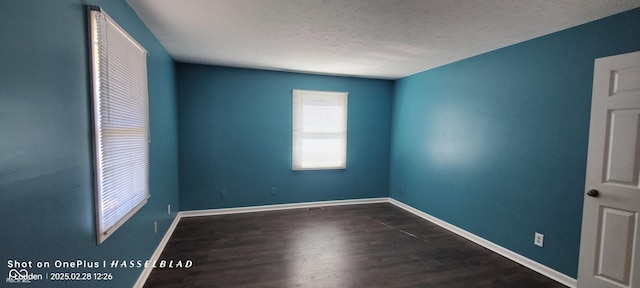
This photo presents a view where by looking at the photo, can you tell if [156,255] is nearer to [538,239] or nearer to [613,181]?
[538,239]

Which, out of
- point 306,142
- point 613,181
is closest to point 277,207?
point 306,142

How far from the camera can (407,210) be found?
4.43 metres

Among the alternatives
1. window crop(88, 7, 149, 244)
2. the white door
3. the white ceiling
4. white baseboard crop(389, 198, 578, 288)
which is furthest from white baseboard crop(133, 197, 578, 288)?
the white ceiling

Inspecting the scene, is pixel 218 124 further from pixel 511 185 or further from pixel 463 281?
pixel 511 185

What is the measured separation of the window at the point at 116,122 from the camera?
1.45 metres

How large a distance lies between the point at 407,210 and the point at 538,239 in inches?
79.1

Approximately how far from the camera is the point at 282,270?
247 cm

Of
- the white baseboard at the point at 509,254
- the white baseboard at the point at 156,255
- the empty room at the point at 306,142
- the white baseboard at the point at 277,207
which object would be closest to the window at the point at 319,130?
the empty room at the point at 306,142

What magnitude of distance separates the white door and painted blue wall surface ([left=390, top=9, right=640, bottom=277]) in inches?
7.8

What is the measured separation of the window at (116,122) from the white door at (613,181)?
11.5 feet

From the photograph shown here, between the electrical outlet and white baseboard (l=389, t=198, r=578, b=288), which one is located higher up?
the electrical outlet

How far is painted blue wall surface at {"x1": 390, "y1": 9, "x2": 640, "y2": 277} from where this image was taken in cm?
224

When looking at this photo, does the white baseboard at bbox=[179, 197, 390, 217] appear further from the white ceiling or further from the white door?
the white door

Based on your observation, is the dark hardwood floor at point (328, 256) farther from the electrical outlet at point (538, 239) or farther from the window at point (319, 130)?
the window at point (319, 130)
